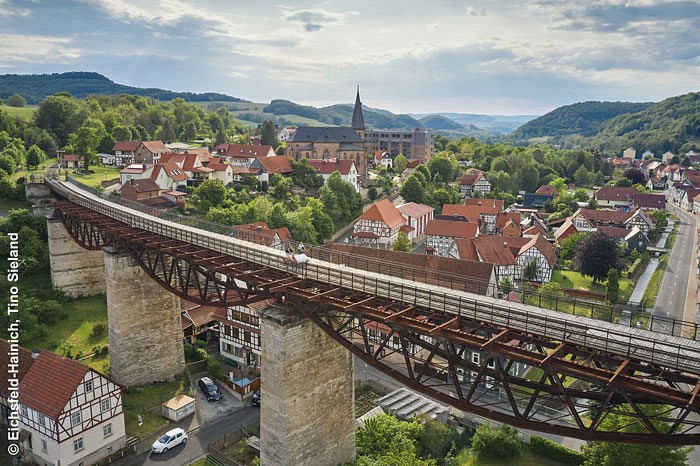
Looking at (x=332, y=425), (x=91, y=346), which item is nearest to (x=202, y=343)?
(x=91, y=346)

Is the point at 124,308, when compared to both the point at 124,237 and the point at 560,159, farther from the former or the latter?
the point at 560,159

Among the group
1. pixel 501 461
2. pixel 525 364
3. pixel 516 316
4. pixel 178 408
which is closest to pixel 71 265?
pixel 178 408

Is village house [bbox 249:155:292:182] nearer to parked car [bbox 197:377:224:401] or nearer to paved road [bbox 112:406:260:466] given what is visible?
parked car [bbox 197:377:224:401]

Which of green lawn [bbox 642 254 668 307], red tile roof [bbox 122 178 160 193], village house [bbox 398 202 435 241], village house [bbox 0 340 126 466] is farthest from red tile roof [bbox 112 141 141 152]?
green lawn [bbox 642 254 668 307]

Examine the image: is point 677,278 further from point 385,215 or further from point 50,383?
point 50,383

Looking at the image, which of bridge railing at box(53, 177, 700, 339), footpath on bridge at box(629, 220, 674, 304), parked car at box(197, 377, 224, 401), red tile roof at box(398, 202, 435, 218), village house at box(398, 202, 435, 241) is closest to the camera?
bridge railing at box(53, 177, 700, 339)

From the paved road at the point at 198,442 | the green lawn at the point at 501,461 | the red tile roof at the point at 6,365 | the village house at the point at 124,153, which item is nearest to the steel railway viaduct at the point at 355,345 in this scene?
the green lawn at the point at 501,461

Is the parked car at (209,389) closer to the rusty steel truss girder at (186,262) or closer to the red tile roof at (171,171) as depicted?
the rusty steel truss girder at (186,262)
